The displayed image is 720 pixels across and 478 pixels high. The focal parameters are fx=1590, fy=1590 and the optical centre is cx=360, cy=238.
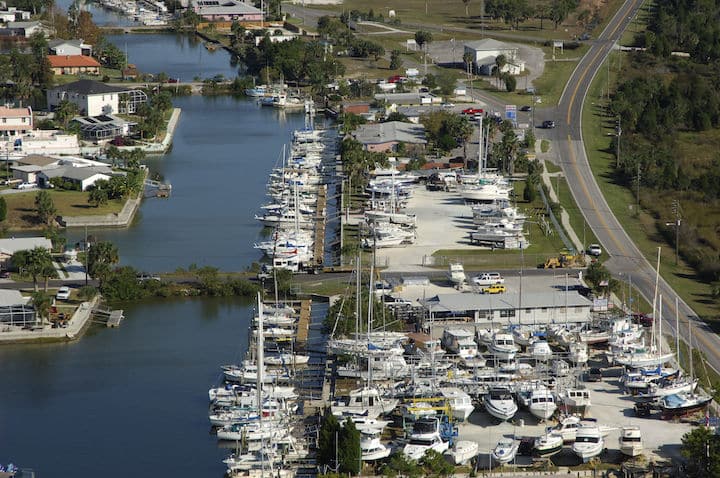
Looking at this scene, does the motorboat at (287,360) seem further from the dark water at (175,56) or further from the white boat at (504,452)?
the dark water at (175,56)

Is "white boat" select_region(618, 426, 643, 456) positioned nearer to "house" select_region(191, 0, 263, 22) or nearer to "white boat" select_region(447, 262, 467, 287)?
"white boat" select_region(447, 262, 467, 287)

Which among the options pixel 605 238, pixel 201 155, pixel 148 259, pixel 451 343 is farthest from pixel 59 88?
pixel 451 343

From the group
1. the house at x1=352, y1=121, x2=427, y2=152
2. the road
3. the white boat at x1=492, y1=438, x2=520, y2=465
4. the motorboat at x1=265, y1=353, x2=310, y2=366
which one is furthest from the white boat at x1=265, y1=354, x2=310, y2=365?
the house at x1=352, y1=121, x2=427, y2=152

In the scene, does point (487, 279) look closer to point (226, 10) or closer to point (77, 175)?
point (77, 175)

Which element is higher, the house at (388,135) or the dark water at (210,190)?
the house at (388,135)

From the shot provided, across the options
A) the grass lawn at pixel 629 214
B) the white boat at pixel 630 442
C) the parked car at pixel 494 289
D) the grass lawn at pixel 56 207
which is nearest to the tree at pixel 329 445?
the white boat at pixel 630 442

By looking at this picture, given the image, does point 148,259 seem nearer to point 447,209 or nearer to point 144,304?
point 144,304
